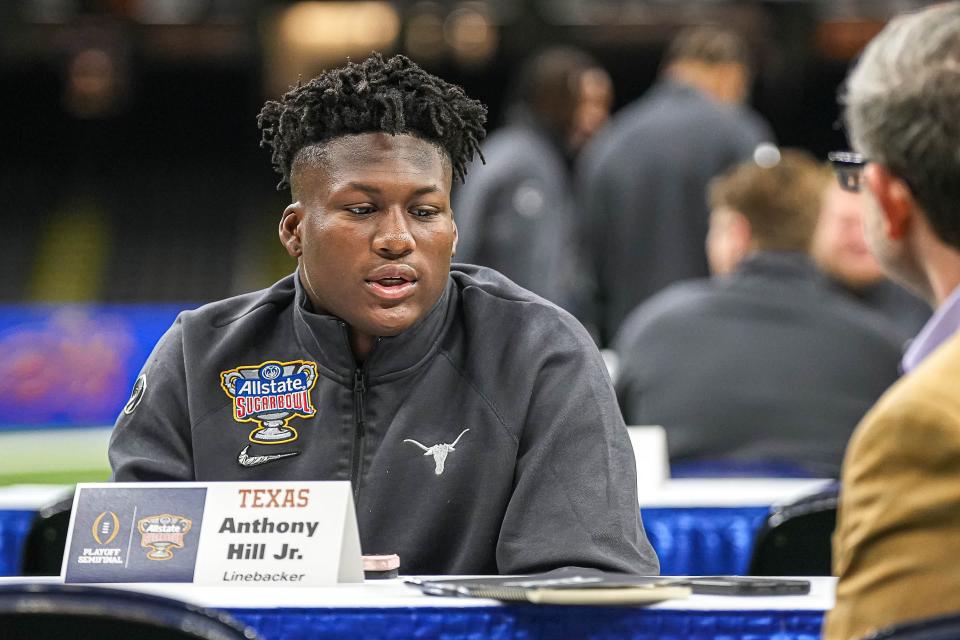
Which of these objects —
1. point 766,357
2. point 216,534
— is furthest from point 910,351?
point 766,357

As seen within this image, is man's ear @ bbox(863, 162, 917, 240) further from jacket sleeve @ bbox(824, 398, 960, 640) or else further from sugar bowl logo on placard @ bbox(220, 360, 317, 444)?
sugar bowl logo on placard @ bbox(220, 360, 317, 444)

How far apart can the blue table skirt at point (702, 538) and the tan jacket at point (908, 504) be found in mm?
1601

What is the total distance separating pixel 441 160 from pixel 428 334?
242 millimetres

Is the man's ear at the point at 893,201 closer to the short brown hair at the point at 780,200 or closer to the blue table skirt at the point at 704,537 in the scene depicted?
the blue table skirt at the point at 704,537

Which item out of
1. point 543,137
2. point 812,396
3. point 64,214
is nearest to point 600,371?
point 812,396

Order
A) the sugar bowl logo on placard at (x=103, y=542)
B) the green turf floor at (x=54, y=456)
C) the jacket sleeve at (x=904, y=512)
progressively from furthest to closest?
A: the green turf floor at (x=54, y=456) < the sugar bowl logo on placard at (x=103, y=542) < the jacket sleeve at (x=904, y=512)

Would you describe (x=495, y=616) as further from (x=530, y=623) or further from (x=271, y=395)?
(x=271, y=395)

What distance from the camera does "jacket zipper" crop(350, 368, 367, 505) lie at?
1994mm

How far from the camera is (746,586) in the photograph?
5.47ft

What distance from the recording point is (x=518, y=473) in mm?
1966

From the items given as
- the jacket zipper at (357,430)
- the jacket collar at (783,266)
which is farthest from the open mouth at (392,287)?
the jacket collar at (783,266)

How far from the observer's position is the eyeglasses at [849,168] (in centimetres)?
168

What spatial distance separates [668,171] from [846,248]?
1.44 meters

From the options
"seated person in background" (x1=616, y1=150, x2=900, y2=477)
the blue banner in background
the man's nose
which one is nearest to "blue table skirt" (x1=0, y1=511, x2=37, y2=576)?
the man's nose
